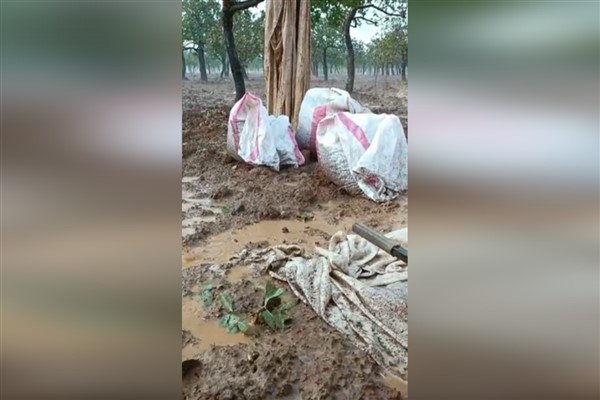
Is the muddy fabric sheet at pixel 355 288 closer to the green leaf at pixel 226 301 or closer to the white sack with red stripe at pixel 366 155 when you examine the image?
the green leaf at pixel 226 301

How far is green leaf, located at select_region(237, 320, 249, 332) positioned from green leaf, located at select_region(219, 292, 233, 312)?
10 centimetres

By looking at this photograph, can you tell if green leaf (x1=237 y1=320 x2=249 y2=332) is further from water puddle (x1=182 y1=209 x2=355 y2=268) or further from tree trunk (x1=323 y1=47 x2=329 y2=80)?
tree trunk (x1=323 y1=47 x2=329 y2=80)

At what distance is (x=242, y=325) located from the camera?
1894 mm

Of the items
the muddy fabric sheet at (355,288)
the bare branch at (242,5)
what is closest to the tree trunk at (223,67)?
the bare branch at (242,5)

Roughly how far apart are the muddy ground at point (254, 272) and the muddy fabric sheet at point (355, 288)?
6 centimetres

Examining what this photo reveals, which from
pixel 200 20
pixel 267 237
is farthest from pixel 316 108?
pixel 200 20

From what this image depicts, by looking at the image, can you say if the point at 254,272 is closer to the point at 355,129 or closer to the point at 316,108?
the point at 355,129

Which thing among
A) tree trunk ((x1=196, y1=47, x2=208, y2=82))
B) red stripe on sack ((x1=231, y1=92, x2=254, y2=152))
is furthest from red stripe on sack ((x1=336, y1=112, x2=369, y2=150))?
tree trunk ((x1=196, y1=47, x2=208, y2=82))
